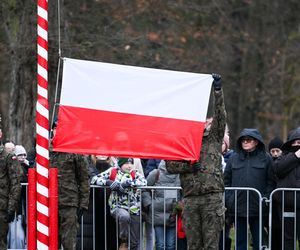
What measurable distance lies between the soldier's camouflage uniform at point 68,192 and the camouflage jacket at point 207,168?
129 cm

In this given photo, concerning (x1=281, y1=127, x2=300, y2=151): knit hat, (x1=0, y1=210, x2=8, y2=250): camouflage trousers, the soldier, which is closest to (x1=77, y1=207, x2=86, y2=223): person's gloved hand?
the soldier

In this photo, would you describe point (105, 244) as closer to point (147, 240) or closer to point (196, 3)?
point (147, 240)

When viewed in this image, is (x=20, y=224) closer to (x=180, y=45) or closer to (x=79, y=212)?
(x=79, y=212)

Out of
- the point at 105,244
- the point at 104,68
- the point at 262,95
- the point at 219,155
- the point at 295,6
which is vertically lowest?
the point at 105,244

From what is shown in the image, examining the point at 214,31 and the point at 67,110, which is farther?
the point at 214,31

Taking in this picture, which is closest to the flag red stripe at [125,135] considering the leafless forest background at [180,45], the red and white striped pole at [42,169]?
the red and white striped pole at [42,169]

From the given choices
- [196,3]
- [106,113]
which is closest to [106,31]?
[196,3]

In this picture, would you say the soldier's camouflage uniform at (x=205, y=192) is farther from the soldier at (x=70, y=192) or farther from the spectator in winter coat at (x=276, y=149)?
the spectator in winter coat at (x=276, y=149)

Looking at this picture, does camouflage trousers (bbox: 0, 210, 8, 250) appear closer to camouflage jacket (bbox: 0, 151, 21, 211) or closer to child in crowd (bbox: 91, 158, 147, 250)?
camouflage jacket (bbox: 0, 151, 21, 211)

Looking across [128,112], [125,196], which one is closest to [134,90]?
[128,112]

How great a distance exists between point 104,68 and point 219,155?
1.86m

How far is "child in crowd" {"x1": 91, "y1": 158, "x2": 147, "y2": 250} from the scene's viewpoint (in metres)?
13.6

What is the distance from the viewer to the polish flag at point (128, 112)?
461 inches

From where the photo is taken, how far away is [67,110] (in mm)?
11703
